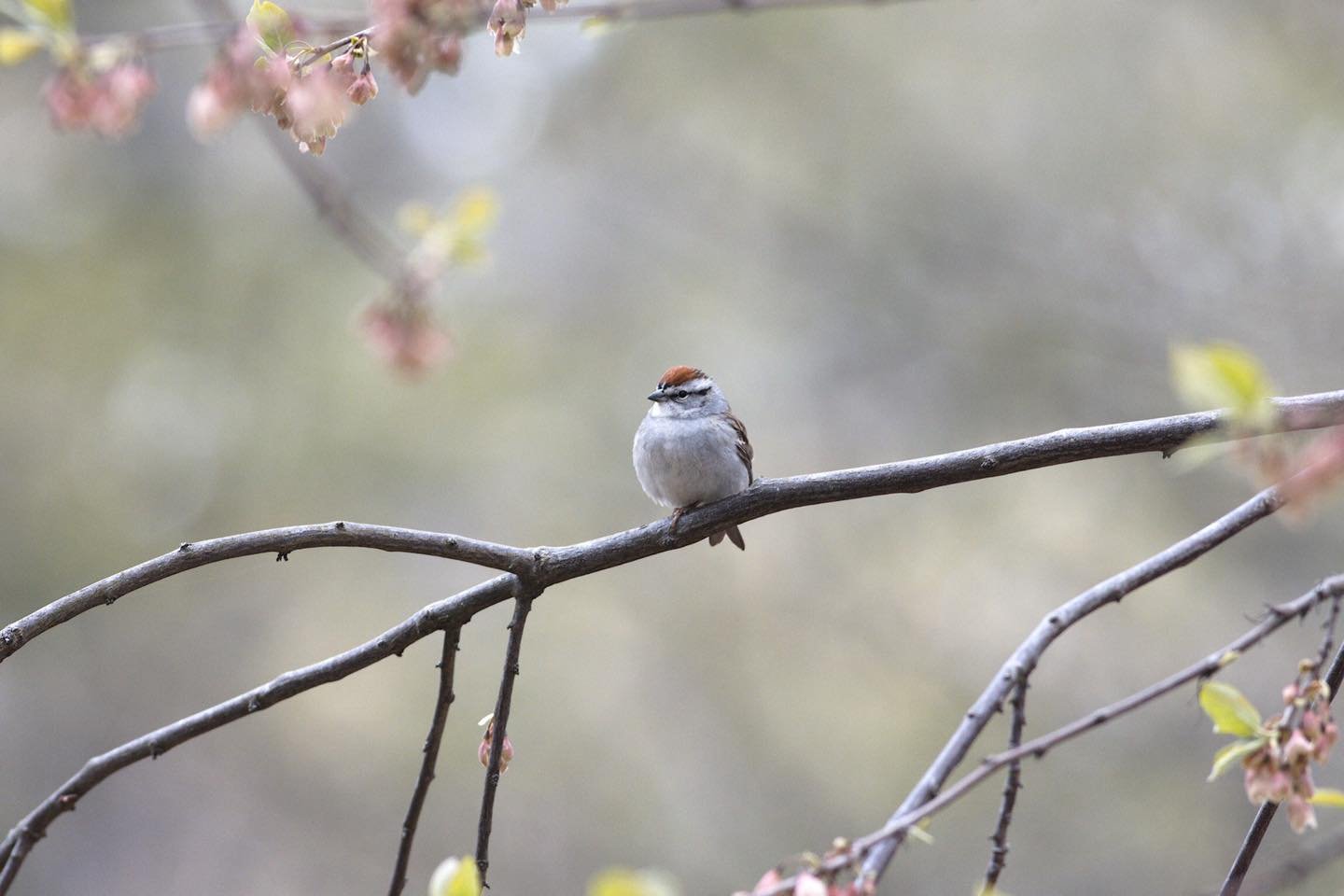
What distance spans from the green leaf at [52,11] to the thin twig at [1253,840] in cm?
270

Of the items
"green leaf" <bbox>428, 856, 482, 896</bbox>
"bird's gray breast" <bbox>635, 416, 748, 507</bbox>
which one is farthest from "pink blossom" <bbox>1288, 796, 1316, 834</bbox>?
"bird's gray breast" <bbox>635, 416, 748, 507</bbox>

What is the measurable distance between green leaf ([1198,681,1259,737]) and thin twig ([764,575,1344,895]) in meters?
0.03

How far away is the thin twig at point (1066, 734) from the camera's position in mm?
1517

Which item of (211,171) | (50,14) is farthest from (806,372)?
(50,14)

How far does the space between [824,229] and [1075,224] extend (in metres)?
1.79

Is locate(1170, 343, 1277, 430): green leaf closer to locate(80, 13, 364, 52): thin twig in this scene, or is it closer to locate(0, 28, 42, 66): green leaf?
locate(80, 13, 364, 52): thin twig

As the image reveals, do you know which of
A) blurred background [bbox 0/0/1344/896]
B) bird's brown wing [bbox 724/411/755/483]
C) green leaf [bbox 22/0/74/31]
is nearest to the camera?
green leaf [bbox 22/0/74/31]

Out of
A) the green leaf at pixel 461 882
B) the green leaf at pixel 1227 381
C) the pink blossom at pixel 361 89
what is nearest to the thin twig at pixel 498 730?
the green leaf at pixel 461 882

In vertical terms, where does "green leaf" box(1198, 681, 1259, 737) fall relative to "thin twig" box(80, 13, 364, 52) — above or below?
below

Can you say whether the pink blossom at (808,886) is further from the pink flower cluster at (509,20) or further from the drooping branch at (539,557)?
the pink flower cluster at (509,20)

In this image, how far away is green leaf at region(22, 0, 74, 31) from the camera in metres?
2.52

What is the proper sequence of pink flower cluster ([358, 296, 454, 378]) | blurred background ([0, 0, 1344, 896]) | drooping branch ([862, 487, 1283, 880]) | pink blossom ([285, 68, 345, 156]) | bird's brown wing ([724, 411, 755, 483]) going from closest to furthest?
1. pink blossom ([285, 68, 345, 156])
2. drooping branch ([862, 487, 1283, 880])
3. pink flower cluster ([358, 296, 454, 378])
4. bird's brown wing ([724, 411, 755, 483])
5. blurred background ([0, 0, 1344, 896])

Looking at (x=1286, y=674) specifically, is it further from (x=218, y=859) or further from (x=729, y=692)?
(x=218, y=859)

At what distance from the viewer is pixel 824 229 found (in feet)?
29.5
